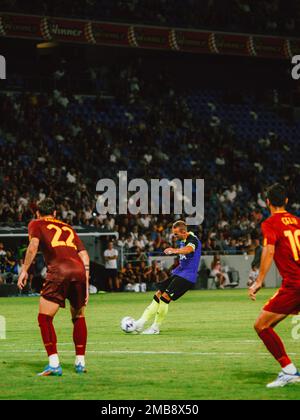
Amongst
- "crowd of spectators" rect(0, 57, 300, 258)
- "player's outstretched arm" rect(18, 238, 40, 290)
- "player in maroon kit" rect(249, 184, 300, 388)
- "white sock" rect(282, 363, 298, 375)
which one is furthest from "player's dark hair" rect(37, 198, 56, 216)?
"crowd of spectators" rect(0, 57, 300, 258)

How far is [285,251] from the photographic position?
37.7ft

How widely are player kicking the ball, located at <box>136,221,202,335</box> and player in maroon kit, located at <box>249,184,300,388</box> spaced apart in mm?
7484

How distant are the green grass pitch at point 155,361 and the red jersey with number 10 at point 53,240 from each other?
152cm

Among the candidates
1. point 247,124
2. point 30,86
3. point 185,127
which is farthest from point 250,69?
point 30,86

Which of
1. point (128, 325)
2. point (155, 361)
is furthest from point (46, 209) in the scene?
point (128, 325)

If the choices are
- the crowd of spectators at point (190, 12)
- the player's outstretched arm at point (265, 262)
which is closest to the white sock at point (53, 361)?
the player's outstretched arm at point (265, 262)

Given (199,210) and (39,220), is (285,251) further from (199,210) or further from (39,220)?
(199,210)

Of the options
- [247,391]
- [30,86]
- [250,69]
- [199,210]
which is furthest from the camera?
[250,69]

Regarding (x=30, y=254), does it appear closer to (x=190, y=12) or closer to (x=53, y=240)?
(x=53, y=240)

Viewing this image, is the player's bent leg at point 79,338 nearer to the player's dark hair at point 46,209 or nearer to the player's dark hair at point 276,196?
the player's dark hair at point 46,209

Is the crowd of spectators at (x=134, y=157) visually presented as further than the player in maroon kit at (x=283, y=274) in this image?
Yes

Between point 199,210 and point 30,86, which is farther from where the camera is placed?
point 30,86

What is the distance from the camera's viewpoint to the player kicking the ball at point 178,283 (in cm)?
1920
